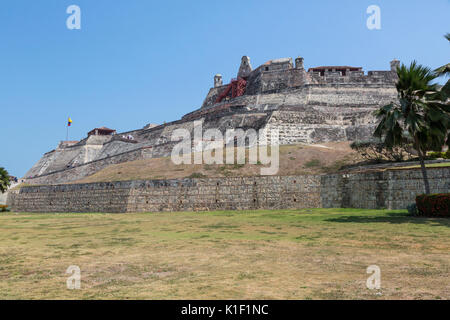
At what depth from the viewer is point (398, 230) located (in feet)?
37.9

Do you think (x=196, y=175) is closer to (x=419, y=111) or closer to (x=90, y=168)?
(x=419, y=111)

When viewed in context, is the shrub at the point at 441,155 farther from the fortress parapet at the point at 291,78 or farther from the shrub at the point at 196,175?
the fortress parapet at the point at 291,78

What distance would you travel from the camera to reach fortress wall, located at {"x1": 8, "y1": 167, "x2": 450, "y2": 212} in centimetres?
1880

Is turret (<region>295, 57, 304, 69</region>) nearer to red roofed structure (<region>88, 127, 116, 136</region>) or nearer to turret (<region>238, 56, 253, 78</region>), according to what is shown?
turret (<region>238, 56, 253, 78</region>)

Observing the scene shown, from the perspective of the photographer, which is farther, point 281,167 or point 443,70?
point 281,167

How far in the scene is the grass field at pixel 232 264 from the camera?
4941 mm

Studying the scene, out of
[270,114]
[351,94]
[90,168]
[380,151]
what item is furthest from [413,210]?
[351,94]

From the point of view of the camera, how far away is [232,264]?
22.6ft

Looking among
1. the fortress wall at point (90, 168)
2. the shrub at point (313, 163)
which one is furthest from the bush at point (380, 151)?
the fortress wall at point (90, 168)

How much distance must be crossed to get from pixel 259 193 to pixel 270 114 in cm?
1959

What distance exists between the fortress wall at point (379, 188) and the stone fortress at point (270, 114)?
16.4 meters

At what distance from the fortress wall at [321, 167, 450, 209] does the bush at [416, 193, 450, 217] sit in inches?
102
